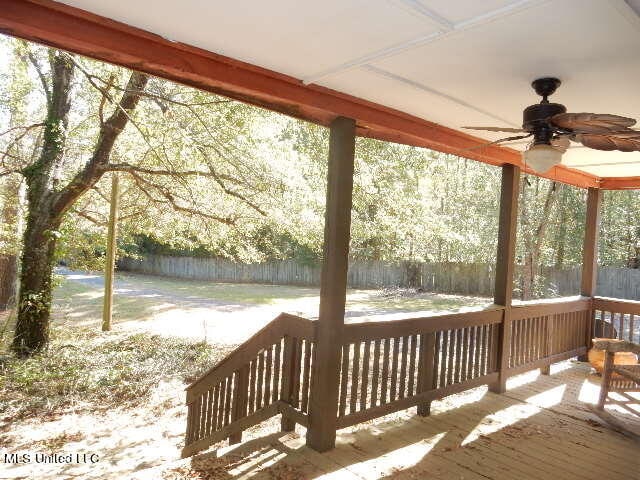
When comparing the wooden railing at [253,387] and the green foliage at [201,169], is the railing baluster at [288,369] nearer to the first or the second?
the wooden railing at [253,387]

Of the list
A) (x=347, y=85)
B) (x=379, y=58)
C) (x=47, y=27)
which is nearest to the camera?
(x=47, y=27)

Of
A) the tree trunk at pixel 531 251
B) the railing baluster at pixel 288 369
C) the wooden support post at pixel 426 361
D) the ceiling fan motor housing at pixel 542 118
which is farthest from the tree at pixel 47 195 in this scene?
the tree trunk at pixel 531 251

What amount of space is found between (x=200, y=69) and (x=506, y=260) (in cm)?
Result: 328

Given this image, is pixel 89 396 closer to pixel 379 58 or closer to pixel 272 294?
pixel 379 58

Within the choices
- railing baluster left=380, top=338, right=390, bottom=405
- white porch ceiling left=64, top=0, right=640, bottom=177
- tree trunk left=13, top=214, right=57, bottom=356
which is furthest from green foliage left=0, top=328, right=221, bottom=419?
white porch ceiling left=64, top=0, right=640, bottom=177

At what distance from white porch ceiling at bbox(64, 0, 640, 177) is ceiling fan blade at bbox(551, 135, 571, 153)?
11.8 inches

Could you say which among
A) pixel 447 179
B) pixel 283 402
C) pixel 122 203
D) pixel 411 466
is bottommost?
pixel 411 466

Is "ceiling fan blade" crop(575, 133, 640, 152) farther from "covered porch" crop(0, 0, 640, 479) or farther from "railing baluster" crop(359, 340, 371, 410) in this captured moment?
"railing baluster" crop(359, 340, 371, 410)

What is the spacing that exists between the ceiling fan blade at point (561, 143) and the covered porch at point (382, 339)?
12.4 inches

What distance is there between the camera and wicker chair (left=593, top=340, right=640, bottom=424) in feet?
11.1

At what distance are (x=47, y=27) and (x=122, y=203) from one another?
26.3 ft

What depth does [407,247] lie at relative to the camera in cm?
→ 1938

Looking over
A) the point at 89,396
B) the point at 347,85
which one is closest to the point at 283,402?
the point at 347,85

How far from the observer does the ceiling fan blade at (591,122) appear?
196cm
